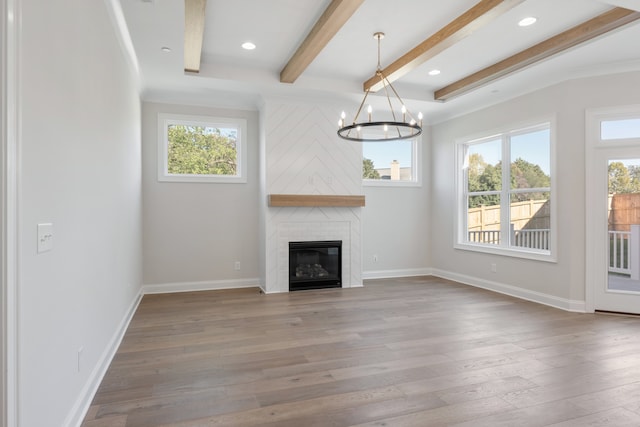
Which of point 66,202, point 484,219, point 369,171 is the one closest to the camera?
point 66,202

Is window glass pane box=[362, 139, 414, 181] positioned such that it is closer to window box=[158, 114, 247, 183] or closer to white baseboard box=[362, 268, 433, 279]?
white baseboard box=[362, 268, 433, 279]

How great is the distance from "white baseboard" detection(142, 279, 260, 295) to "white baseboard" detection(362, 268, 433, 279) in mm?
1911

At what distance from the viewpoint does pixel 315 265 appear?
5629mm

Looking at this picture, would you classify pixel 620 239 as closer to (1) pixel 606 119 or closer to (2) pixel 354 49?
(1) pixel 606 119

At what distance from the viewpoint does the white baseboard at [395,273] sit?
6.35 m

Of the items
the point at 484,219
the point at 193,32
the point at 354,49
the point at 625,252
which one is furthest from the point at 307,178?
the point at 625,252

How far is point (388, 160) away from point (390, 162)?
51 millimetres

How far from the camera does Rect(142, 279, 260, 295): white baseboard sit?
5262mm

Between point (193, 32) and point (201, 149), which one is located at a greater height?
point (193, 32)

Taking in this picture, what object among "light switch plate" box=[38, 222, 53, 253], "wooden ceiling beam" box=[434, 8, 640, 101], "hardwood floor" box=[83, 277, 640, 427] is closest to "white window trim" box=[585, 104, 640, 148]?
"wooden ceiling beam" box=[434, 8, 640, 101]

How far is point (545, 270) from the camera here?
183 inches

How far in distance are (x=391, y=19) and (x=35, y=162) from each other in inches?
123

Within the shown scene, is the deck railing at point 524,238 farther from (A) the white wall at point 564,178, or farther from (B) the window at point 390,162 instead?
A: (B) the window at point 390,162

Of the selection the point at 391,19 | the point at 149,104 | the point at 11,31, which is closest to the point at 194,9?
the point at 391,19
